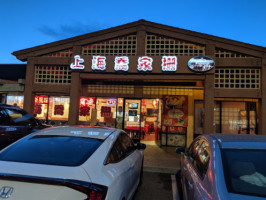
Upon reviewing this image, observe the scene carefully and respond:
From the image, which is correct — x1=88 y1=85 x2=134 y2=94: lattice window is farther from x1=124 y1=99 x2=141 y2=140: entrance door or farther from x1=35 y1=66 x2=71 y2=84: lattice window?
x1=35 y1=66 x2=71 y2=84: lattice window

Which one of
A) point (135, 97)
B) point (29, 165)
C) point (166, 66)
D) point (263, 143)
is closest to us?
point (29, 165)

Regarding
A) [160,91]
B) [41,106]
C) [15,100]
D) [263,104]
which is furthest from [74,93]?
[263,104]

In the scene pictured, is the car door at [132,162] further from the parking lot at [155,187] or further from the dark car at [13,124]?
the dark car at [13,124]

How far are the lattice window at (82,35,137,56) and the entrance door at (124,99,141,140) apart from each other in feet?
9.67

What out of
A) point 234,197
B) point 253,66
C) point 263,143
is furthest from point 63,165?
point 253,66

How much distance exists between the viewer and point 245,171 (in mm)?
2309

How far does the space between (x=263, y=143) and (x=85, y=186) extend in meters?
2.29

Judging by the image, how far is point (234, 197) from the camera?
1880mm

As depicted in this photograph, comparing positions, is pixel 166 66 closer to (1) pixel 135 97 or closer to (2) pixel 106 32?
(1) pixel 135 97

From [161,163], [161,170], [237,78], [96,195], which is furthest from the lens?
[237,78]

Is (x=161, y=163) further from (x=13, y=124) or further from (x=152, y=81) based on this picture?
(x=13, y=124)

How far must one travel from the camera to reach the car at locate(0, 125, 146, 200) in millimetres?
1910

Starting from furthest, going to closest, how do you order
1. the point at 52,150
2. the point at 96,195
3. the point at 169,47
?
1. the point at 169,47
2. the point at 52,150
3. the point at 96,195

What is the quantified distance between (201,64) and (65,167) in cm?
799
